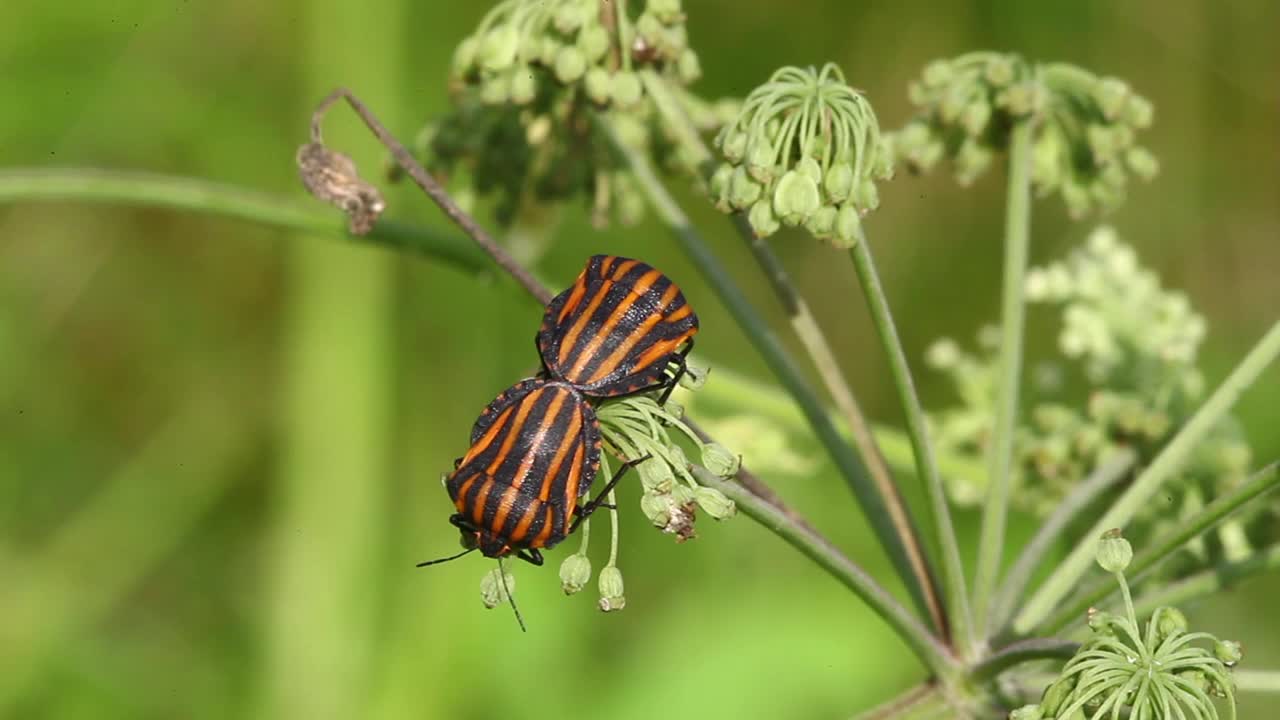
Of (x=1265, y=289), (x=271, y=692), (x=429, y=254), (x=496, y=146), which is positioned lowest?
(x=271, y=692)

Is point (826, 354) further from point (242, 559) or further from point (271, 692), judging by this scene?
point (242, 559)

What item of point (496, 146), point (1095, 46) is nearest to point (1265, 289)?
point (1095, 46)

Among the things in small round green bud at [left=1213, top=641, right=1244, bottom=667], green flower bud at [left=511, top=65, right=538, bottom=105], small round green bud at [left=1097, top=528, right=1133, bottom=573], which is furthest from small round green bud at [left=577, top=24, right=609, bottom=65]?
small round green bud at [left=1213, top=641, right=1244, bottom=667]

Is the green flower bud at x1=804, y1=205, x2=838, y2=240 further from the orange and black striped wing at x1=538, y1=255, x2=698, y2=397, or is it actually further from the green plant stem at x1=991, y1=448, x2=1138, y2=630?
the green plant stem at x1=991, y1=448, x2=1138, y2=630

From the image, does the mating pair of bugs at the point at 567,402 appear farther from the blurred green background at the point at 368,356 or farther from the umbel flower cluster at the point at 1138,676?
the blurred green background at the point at 368,356

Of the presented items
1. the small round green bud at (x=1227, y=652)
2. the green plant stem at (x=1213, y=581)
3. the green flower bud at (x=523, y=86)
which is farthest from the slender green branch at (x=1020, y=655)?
the green flower bud at (x=523, y=86)

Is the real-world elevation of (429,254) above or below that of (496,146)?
below
